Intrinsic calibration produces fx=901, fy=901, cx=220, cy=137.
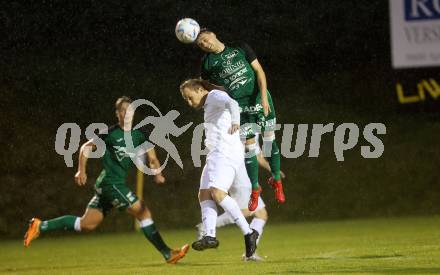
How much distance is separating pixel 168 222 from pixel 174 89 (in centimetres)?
451

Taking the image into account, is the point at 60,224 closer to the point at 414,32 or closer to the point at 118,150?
the point at 118,150

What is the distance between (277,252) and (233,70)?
2.38 meters

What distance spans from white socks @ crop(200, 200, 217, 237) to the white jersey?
0.52 meters

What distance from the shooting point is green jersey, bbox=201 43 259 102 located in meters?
9.21

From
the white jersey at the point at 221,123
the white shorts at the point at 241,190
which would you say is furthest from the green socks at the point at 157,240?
the white jersey at the point at 221,123

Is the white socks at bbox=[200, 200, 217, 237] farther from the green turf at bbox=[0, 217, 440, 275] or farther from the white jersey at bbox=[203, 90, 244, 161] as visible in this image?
the white jersey at bbox=[203, 90, 244, 161]

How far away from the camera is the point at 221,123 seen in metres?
8.38

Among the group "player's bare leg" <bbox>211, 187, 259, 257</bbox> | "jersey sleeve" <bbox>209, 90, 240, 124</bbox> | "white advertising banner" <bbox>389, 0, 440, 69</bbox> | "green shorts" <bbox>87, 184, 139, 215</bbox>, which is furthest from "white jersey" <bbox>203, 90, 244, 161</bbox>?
"white advertising banner" <bbox>389, 0, 440, 69</bbox>

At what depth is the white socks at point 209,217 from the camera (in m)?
8.31

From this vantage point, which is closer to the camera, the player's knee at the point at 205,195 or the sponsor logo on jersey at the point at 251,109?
the player's knee at the point at 205,195

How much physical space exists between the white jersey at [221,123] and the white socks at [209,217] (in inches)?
20.5

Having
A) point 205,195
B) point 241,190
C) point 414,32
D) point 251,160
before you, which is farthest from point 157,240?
point 414,32

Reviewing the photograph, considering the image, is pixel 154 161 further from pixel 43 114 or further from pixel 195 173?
pixel 43 114

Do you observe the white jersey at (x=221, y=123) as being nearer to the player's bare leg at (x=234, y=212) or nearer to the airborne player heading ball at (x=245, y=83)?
the player's bare leg at (x=234, y=212)
